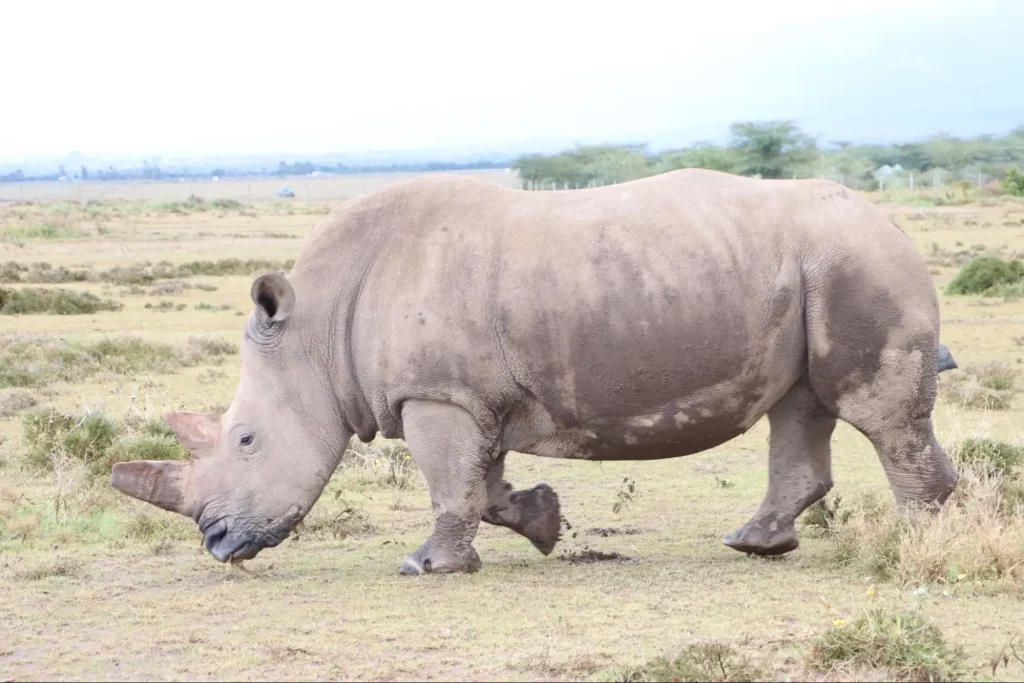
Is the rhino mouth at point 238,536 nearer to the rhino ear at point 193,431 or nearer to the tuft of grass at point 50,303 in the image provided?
the rhino ear at point 193,431

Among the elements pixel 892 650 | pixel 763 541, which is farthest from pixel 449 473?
pixel 892 650

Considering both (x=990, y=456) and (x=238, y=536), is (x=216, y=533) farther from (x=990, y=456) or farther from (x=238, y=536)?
(x=990, y=456)

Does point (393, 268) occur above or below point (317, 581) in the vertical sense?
above

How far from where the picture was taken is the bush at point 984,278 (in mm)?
22203

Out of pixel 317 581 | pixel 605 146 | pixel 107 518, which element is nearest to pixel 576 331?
pixel 317 581

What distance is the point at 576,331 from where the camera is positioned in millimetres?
7074

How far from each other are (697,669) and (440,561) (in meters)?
2.25

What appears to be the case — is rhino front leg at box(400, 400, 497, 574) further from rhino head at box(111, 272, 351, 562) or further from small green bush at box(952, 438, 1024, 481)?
small green bush at box(952, 438, 1024, 481)

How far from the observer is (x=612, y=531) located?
27.8 ft

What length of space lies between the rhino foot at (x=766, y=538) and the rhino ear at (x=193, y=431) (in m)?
2.85

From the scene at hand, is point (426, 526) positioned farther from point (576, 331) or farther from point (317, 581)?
point (576, 331)

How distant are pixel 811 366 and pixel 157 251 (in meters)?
31.8

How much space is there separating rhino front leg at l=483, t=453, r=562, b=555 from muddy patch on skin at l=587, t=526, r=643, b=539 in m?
0.69

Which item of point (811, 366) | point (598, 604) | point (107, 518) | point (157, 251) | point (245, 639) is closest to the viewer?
point (245, 639)
